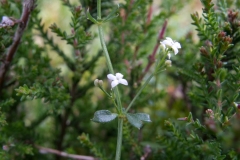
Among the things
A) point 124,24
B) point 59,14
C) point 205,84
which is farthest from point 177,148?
point 59,14

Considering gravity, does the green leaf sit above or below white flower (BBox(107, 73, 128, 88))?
below

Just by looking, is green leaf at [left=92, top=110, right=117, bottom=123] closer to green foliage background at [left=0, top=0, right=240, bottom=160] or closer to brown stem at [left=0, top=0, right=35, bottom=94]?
green foliage background at [left=0, top=0, right=240, bottom=160]

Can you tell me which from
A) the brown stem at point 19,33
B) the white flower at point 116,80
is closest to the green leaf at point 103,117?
the white flower at point 116,80

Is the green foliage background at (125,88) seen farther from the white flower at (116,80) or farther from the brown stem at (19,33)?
the white flower at (116,80)

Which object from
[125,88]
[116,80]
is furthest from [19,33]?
[125,88]

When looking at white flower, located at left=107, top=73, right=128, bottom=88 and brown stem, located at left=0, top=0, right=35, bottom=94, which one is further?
brown stem, located at left=0, top=0, right=35, bottom=94

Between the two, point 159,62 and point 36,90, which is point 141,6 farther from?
point 36,90

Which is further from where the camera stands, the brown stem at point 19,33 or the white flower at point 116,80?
the brown stem at point 19,33

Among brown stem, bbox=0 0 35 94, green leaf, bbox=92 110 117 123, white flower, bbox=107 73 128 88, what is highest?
brown stem, bbox=0 0 35 94

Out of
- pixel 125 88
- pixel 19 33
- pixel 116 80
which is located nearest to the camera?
pixel 116 80

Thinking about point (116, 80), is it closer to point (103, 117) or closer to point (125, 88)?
point (103, 117)

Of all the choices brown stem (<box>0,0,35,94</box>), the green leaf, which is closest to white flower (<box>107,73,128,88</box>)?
the green leaf
